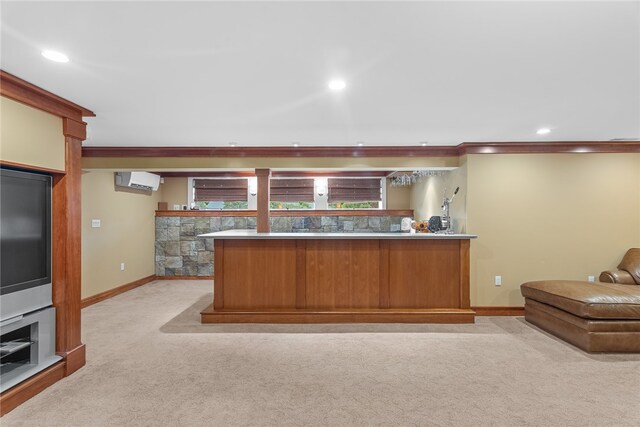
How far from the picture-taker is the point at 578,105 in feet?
9.23

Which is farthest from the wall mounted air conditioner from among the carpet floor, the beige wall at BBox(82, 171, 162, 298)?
the carpet floor

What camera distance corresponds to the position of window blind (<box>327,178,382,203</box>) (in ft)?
23.9

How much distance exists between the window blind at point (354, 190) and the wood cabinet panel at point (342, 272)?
315 centimetres

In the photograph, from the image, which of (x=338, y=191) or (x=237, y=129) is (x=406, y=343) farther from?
(x=338, y=191)

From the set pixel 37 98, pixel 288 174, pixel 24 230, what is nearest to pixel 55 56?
pixel 37 98

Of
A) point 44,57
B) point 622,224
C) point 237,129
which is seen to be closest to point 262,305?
point 237,129

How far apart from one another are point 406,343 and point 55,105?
12.3ft

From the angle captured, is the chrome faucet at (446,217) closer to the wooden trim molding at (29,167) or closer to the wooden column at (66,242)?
the wooden column at (66,242)

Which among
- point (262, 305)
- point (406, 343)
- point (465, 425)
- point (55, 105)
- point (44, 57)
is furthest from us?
point (262, 305)

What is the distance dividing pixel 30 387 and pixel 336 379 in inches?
86.2

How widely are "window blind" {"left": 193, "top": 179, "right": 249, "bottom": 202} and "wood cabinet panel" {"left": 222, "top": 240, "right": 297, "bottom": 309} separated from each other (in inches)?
127

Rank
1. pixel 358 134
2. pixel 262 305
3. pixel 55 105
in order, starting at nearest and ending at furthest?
pixel 55 105 → pixel 358 134 → pixel 262 305

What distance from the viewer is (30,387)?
7.72ft

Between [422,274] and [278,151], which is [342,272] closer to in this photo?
[422,274]
